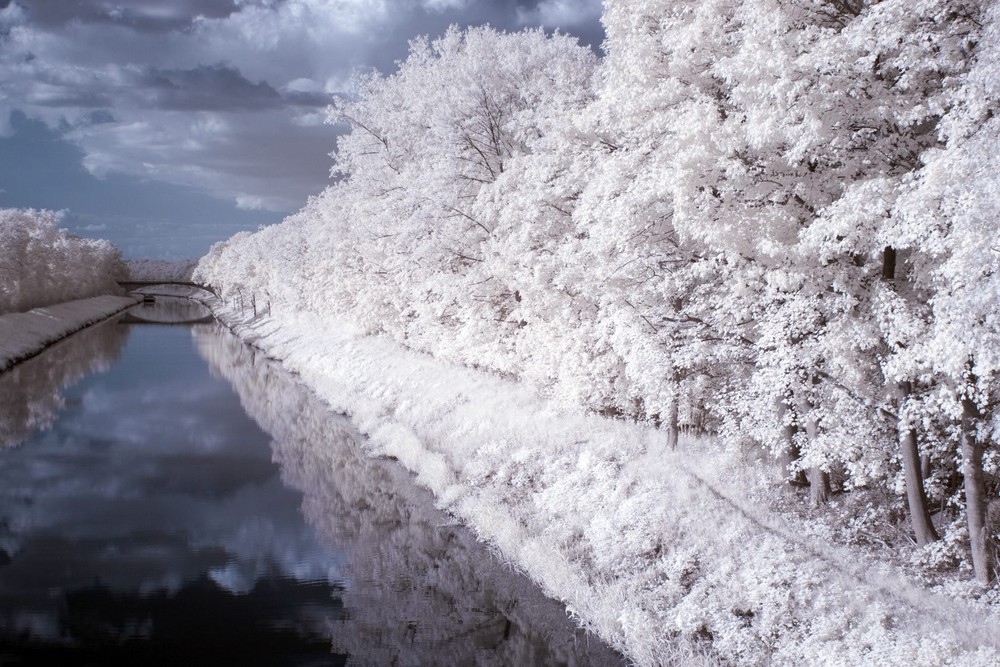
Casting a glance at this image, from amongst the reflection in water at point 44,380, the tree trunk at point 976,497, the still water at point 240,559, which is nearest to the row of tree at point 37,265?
the reflection in water at point 44,380

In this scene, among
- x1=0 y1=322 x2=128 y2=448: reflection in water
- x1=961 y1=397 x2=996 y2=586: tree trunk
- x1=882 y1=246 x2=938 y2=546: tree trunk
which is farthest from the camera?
x1=0 y1=322 x2=128 y2=448: reflection in water

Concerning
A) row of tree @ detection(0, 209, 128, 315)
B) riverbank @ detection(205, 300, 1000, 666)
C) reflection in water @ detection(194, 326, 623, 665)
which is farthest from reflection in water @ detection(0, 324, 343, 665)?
row of tree @ detection(0, 209, 128, 315)

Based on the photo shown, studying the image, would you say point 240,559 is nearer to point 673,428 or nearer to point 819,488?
point 673,428

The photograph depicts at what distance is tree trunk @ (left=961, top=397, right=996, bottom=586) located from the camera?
397 inches

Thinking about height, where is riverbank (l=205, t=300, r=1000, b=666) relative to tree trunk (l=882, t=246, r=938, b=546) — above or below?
below

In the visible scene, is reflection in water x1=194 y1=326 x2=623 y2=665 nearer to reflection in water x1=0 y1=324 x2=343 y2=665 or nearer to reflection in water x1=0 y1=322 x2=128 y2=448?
reflection in water x1=0 y1=324 x2=343 y2=665

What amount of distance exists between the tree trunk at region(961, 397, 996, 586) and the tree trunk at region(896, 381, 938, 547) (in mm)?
820

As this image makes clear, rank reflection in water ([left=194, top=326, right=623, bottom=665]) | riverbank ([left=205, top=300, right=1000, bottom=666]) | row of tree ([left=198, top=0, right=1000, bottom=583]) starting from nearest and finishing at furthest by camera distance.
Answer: row of tree ([left=198, top=0, right=1000, bottom=583]) → riverbank ([left=205, top=300, right=1000, bottom=666]) → reflection in water ([left=194, top=326, right=623, bottom=665])

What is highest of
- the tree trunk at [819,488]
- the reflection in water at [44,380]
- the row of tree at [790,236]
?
the row of tree at [790,236]

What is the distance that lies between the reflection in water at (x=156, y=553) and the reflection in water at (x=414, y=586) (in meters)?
0.62

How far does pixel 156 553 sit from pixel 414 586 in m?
7.00

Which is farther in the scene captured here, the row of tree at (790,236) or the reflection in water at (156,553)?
the reflection in water at (156,553)

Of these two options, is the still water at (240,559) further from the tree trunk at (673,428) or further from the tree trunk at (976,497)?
the tree trunk at (976,497)

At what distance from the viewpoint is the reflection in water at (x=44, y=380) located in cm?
3069
